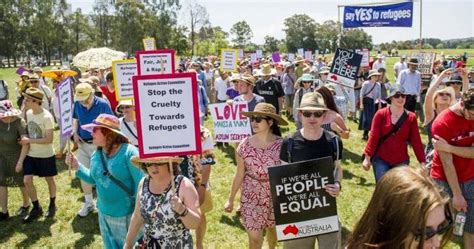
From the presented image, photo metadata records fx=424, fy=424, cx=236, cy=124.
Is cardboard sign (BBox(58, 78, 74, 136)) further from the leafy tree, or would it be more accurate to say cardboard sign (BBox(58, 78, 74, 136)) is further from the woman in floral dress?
the leafy tree

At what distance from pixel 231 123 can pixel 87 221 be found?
9.28ft

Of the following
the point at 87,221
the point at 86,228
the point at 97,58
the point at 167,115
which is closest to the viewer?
the point at 167,115

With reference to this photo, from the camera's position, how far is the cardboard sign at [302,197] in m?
3.82

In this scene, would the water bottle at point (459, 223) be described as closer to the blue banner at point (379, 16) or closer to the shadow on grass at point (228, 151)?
the shadow on grass at point (228, 151)

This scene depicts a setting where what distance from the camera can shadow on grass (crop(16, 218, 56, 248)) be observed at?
6172mm

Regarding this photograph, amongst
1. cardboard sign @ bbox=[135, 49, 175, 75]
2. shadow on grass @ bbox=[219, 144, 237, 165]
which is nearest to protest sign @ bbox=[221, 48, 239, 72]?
shadow on grass @ bbox=[219, 144, 237, 165]

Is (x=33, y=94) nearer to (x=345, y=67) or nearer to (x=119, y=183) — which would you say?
(x=119, y=183)

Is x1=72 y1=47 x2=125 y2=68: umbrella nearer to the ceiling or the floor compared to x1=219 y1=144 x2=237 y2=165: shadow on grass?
nearer to the ceiling

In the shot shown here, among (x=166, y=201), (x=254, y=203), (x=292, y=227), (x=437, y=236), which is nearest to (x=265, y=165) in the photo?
(x=254, y=203)

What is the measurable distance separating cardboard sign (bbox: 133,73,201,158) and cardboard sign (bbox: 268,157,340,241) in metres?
1.01

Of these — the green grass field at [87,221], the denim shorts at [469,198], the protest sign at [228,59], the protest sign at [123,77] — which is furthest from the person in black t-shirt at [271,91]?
the denim shorts at [469,198]

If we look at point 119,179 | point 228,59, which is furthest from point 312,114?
point 228,59

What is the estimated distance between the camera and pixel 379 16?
49.6 feet

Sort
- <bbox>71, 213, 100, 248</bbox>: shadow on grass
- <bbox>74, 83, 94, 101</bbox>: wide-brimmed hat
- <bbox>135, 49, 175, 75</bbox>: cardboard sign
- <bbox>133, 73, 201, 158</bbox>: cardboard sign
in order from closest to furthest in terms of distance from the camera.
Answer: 1. <bbox>133, 73, 201, 158</bbox>: cardboard sign
2. <bbox>135, 49, 175, 75</bbox>: cardboard sign
3. <bbox>71, 213, 100, 248</bbox>: shadow on grass
4. <bbox>74, 83, 94, 101</bbox>: wide-brimmed hat
